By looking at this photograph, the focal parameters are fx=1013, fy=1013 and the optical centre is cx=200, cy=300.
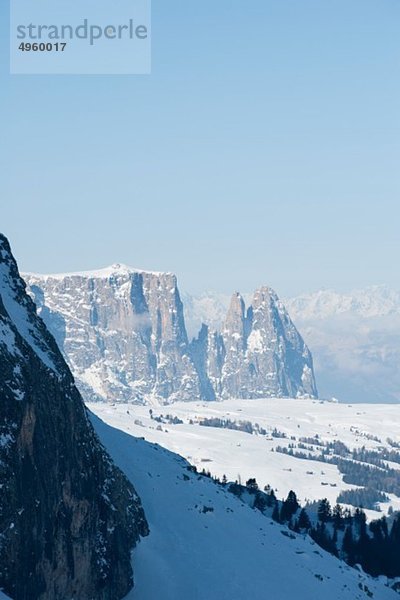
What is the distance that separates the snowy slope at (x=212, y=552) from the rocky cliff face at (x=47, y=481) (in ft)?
34.1

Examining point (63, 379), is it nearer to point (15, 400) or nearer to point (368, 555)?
point (15, 400)

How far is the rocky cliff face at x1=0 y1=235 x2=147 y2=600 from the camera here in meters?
70.6

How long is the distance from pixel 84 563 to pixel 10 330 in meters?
20.6

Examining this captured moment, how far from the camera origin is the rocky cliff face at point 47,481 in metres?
70.6

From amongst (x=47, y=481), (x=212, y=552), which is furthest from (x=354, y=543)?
(x=47, y=481)

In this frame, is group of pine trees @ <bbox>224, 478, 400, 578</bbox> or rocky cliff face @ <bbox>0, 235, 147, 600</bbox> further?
group of pine trees @ <bbox>224, 478, 400, 578</bbox>

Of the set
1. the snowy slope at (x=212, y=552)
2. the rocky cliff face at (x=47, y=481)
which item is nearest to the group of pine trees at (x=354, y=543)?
the snowy slope at (x=212, y=552)

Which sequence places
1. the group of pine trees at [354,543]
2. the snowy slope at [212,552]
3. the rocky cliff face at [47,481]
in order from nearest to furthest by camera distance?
the rocky cliff face at [47,481]
the snowy slope at [212,552]
the group of pine trees at [354,543]

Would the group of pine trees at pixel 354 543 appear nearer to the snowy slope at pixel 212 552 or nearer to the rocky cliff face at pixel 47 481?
the snowy slope at pixel 212 552

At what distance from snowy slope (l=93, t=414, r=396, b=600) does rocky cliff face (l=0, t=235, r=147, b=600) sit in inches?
409

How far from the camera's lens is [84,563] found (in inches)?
3282

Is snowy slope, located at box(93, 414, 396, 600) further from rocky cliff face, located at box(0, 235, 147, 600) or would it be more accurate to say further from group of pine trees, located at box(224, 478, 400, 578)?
group of pine trees, located at box(224, 478, 400, 578)

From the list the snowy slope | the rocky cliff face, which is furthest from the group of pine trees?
the rocky cliff face

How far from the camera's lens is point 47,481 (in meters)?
76.5
